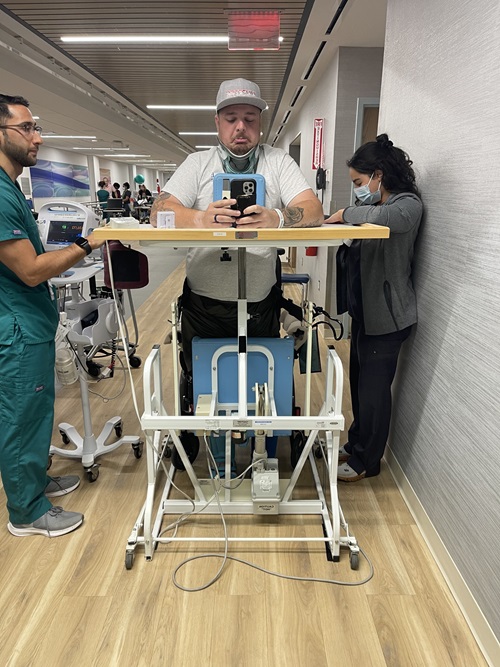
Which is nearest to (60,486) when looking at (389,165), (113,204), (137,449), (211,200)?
(137,449)

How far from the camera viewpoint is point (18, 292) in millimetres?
1729

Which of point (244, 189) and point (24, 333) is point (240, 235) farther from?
point (24, 333)

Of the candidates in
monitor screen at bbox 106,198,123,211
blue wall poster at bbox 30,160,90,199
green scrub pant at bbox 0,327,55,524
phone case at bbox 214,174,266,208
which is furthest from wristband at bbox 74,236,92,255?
blue wall poster at bbox 30,160,90,199

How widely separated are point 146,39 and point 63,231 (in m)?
2.97

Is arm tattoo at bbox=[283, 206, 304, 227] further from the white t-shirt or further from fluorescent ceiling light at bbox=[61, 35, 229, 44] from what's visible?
fluorescent ceiling light at bbox=[61, 35, 229, 44]

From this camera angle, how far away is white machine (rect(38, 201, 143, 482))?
7.11 feet

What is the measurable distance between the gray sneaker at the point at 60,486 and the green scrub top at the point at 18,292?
0.82 metres

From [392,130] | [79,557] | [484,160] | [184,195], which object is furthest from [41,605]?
[392,130]

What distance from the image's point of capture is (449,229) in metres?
1.74

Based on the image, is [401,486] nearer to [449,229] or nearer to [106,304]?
[449,229]

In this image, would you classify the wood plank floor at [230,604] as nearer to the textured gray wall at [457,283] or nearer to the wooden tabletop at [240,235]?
the textured gray wall at [457,283]

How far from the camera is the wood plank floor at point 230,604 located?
1443 millimetres

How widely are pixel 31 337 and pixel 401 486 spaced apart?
69.7 inches

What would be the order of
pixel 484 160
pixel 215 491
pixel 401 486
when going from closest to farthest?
pixel 484 160 → pixel 215 491 → pixel 401 486
